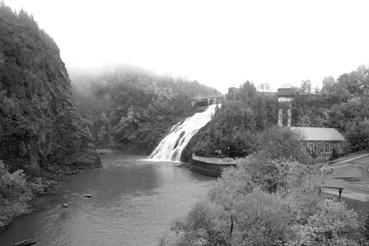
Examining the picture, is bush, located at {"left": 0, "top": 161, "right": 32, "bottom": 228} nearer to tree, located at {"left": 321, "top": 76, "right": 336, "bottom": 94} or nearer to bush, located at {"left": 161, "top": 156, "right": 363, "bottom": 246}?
bush, located at {"left": 161, "top": 156, "right": 363, "bottom": 246}

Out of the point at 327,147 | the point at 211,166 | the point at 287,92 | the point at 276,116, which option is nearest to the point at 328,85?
the point at 287,92

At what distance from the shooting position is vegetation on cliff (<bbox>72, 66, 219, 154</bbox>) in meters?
100

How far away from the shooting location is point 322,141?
207 feet

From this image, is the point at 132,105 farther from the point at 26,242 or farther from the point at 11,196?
the point at 26,242

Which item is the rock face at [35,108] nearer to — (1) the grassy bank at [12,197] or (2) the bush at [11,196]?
(1) the grassy bank at [12,197]

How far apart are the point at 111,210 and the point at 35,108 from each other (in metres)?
25.7

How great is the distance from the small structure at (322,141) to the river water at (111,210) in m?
21.5

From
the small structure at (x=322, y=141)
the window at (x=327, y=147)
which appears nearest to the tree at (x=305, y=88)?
the small structure at (x=322, y=141)

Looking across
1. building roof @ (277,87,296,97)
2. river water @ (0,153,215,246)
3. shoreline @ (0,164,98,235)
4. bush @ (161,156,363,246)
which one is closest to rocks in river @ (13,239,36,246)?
river water @ (0,153,215,246)

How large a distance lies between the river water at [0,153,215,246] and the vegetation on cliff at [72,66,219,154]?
4336 cm

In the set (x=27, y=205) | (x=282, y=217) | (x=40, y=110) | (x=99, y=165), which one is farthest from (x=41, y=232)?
(x=99, y=165)

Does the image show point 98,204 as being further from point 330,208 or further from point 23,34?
point 23,34

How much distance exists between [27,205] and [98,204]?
24.7 ft

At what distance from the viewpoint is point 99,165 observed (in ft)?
215
